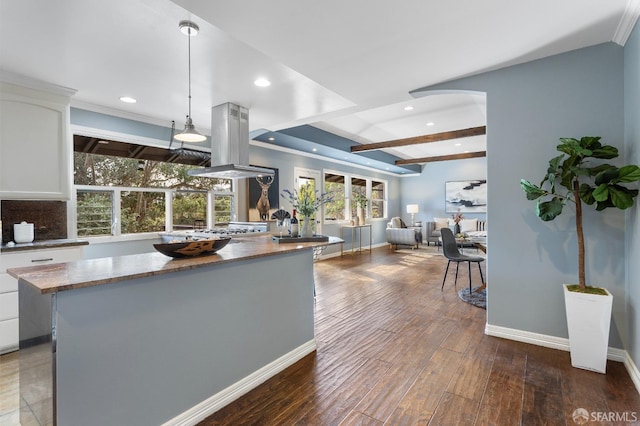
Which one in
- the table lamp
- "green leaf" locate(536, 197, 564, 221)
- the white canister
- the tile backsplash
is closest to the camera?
"green leaf" locate(536, 197, 564, 221)

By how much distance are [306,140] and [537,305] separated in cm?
425

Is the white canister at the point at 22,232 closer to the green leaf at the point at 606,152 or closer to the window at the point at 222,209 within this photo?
the window at the point at 222,209

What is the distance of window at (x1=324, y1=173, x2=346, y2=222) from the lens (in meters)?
7.93

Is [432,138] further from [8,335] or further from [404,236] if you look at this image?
[8,335]

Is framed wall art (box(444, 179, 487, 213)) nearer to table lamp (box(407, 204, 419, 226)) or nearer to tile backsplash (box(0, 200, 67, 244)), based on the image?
table lamp (box(407, 204, 419, 226))

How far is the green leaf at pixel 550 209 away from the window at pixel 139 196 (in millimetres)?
4453

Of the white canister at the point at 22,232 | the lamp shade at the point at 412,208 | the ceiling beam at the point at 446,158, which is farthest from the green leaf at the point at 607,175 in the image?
the lamp shade at the point at 412,208

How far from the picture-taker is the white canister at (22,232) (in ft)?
9.89

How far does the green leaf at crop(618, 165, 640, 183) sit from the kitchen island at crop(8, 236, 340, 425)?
7.64 feet

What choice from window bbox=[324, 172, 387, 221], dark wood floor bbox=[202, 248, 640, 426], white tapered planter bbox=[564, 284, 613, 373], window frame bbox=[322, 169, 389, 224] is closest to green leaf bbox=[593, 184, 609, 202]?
white tapered planter bbox=[564, 284, 613, 373]

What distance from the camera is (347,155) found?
7121 mm

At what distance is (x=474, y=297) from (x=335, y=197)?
4.69 metres

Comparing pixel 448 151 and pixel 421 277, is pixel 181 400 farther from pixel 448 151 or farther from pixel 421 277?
pixel 448 151

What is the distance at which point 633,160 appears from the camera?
2.22 metres
